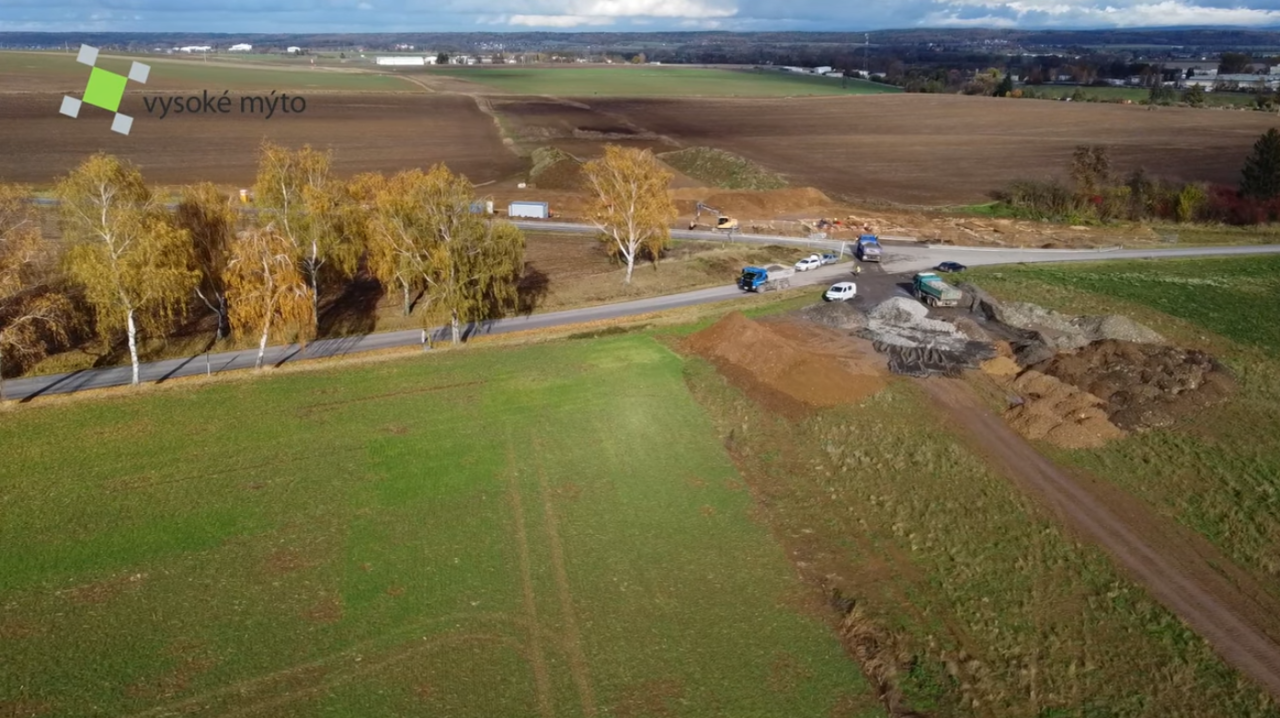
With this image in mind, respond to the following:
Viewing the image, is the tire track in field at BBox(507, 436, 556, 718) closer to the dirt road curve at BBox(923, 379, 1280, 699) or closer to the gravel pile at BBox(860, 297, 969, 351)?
the dirt road curve at BBox(923, 379, 1280, 699)

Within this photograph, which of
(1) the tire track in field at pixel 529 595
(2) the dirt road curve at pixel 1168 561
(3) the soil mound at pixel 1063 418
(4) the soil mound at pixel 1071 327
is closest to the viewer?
(1) the tire track in field at pixel 529 595

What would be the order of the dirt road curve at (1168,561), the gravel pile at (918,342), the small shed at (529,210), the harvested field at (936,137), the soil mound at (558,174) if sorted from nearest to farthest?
the dirt road curve at (1168,561) → the gravel pile at (918,342) → the small shed at (529,210) → the soil mound at (558,174) → the harvested field at (936,137)

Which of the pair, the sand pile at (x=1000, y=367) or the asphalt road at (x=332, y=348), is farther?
the sand pile at (x=1000, y=367)

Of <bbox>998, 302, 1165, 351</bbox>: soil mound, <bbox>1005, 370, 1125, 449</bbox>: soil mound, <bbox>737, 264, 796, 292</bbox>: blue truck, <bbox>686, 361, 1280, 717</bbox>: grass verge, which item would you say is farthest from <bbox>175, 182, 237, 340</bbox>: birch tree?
<bbox>998, 302, 1165, 351</bbox>: soil mound

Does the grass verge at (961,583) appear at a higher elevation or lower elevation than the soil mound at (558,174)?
lower

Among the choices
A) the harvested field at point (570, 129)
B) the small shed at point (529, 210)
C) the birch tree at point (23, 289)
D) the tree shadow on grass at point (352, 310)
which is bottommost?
the tree shadow on grass at point (352, 310)

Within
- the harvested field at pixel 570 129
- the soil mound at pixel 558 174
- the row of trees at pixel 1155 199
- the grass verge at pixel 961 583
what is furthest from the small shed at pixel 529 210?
the row of trees at pixel 1155 199

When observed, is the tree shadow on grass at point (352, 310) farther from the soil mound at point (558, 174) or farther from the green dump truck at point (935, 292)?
the soil mound at point (558, 174)
